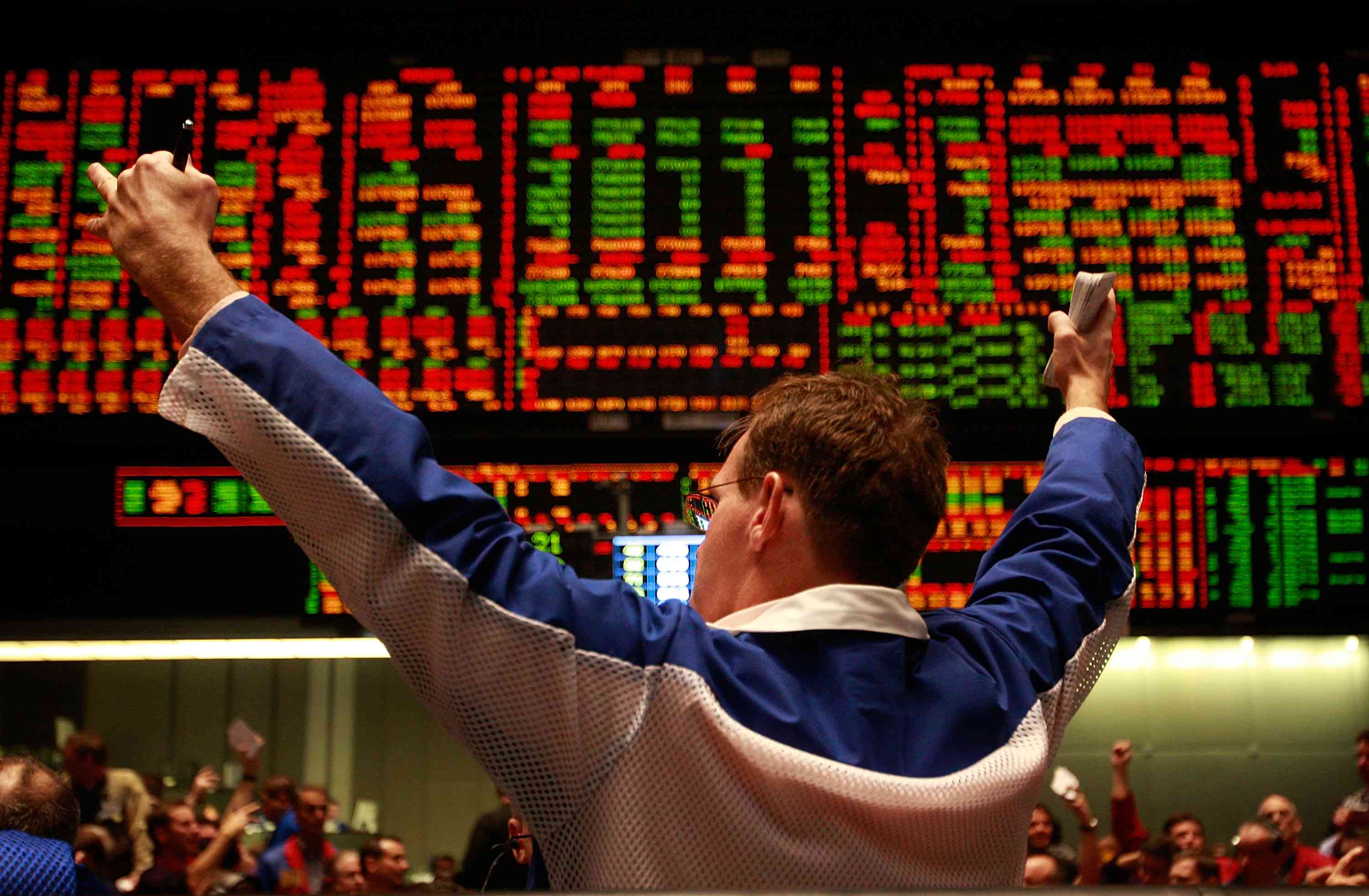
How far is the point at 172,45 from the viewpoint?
2.87 metres

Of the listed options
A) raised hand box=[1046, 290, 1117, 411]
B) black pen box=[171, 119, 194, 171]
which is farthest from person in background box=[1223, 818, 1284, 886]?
black pen box=[171, 119, 194, 171]

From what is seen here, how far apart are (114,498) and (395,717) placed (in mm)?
2286

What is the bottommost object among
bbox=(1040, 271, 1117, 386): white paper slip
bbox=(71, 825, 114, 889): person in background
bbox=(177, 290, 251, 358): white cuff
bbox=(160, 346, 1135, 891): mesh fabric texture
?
bbox=(71, 825, 114, 889): person in background

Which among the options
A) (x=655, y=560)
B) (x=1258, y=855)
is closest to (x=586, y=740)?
(x=655, y=560)

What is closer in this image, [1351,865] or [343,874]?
[1351,865]

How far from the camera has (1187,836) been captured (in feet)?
11.3

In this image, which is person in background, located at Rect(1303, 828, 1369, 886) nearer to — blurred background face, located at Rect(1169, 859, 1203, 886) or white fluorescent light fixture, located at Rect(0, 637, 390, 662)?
blurred background face, located at Rect(1169, 859, 1203, 886)

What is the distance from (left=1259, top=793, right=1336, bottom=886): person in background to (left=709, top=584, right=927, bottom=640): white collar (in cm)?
263

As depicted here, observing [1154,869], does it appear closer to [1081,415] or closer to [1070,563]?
[1081,415]

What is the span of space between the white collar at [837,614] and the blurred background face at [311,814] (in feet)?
8.84

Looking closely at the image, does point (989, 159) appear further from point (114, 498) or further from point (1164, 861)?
point (114, 498)

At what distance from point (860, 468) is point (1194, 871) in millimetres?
2493

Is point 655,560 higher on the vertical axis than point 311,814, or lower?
higher

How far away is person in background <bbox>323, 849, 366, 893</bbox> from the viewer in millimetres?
3129
